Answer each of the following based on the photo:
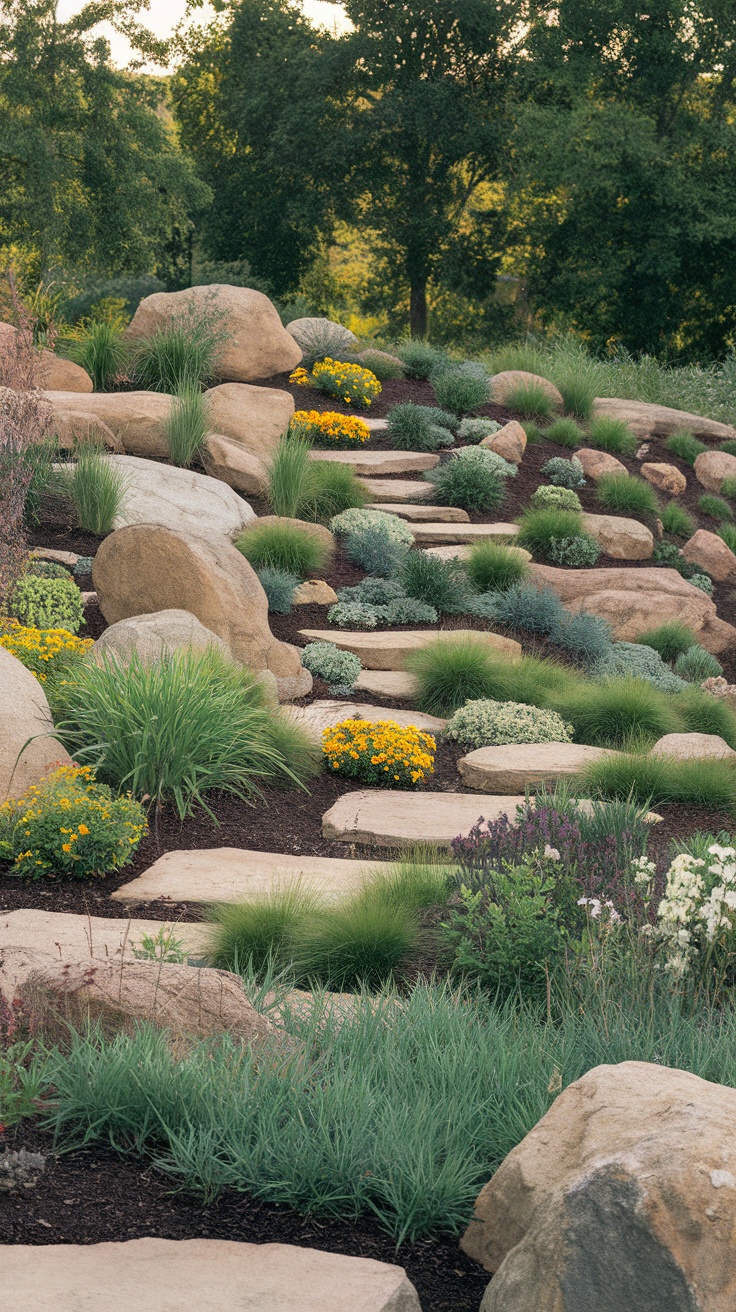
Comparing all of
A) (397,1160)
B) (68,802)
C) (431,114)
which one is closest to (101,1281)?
(397,1160)

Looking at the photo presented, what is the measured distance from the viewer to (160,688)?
506 cm

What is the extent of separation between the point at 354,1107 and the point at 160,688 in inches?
117

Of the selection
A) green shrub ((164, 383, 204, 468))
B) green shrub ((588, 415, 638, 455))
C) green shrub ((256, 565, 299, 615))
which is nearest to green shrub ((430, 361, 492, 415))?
green shrub ((588, 415, 638, 455))

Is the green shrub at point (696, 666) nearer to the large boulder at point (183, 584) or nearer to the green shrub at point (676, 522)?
the green shrub at point (676, 522)

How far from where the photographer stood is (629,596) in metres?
9.05

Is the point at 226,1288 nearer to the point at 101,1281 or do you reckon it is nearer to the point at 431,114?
the point at 101,1281

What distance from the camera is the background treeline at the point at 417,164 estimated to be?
2230 centimetres

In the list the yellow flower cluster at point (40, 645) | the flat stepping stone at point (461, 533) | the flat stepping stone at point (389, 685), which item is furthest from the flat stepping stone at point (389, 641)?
the yellow flower cluster at point (40, 645)

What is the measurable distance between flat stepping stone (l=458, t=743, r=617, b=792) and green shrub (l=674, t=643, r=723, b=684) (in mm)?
2736

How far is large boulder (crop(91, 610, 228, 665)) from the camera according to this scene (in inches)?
223

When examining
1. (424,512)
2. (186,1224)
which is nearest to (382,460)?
(424,512)

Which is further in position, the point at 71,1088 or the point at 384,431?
the point at 384,431

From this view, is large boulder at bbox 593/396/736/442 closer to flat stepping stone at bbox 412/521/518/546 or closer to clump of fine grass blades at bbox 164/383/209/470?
flat stepping stone at bbox 412/521/518/546

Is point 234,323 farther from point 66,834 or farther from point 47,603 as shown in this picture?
point 66,834
